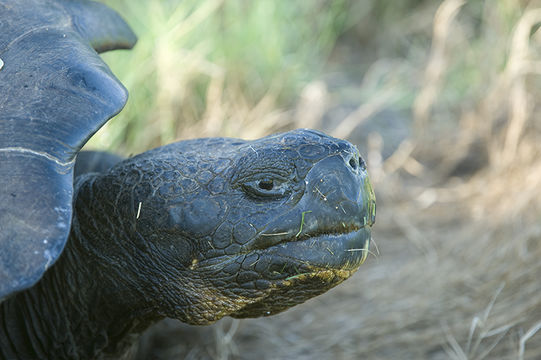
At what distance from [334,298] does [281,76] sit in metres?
2.08

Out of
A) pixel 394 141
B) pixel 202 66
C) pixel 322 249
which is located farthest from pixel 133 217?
pixel 394 141

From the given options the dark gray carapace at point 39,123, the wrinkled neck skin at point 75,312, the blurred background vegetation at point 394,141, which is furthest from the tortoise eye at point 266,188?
the blurred background vegetation at point 394,141

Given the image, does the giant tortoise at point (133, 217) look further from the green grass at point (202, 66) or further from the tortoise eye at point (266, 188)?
the green grass at point (202, 66)

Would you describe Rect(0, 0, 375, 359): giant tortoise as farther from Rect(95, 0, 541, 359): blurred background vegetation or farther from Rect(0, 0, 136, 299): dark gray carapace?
Rect(95, 0, 541, 359): blurred background vegetation

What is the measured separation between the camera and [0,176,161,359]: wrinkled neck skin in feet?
5.95

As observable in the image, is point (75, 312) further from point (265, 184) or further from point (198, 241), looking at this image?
point (265, 184)

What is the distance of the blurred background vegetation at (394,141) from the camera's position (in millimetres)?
2539

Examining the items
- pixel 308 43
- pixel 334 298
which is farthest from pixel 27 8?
pixel 308 43

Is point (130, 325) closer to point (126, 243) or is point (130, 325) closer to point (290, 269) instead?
point (126, 243)

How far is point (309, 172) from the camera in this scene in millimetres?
1522

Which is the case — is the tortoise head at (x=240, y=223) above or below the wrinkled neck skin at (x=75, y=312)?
above

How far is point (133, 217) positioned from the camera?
5.54ft

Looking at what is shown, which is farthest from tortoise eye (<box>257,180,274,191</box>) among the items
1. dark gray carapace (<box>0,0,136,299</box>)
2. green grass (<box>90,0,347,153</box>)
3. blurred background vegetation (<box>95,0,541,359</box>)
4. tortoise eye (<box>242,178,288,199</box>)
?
green grass (<box>90,0,347,153</box>)

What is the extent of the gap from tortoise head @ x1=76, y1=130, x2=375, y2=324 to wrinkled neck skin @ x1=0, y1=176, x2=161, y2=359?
0.08m
